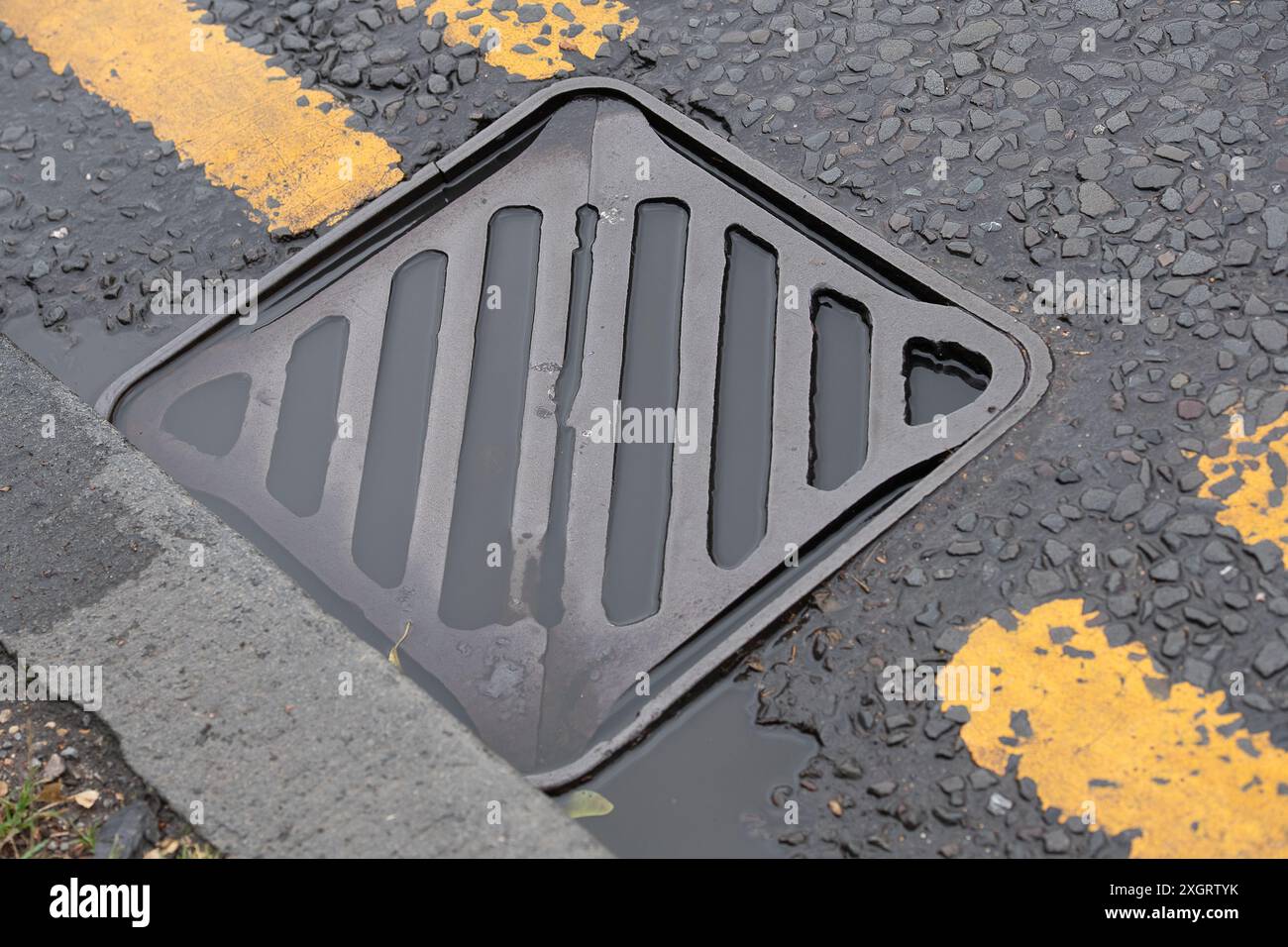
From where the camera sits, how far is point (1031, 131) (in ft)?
8.29

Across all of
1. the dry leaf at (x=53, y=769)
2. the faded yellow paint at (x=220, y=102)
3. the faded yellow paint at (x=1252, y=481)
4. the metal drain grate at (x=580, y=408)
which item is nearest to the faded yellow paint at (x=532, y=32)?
the metal drain grate at (x=580, y=408)

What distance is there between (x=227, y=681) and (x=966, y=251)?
1.51 metres

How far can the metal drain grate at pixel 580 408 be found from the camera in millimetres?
2102

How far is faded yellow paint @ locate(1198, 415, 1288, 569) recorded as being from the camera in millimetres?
1992

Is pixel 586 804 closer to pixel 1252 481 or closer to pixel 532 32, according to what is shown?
pixel 1252 481

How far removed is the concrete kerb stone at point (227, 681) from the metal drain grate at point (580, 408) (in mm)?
167

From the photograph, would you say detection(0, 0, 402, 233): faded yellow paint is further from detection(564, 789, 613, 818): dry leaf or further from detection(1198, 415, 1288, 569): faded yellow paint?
detection(1198, 415, 1288, 569): faded yellow paint

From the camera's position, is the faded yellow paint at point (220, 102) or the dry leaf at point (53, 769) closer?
the dry leaf at point (53, 769)

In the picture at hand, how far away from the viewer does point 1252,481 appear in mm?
2043

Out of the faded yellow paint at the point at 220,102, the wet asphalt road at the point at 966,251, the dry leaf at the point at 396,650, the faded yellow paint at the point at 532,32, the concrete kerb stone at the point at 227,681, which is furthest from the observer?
the faded yellow paint at the point at 532,32

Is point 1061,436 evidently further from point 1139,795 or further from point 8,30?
point 8,30

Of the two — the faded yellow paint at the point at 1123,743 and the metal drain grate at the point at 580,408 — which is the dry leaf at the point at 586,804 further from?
the faded yellow paint at the point at 1123,743

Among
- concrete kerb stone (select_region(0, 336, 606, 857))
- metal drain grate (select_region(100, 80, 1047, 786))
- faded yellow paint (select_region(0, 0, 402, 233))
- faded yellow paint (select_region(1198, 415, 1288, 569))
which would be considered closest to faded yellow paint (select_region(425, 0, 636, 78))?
metal drain grate (select_region(100, 80, 1047, 786))
